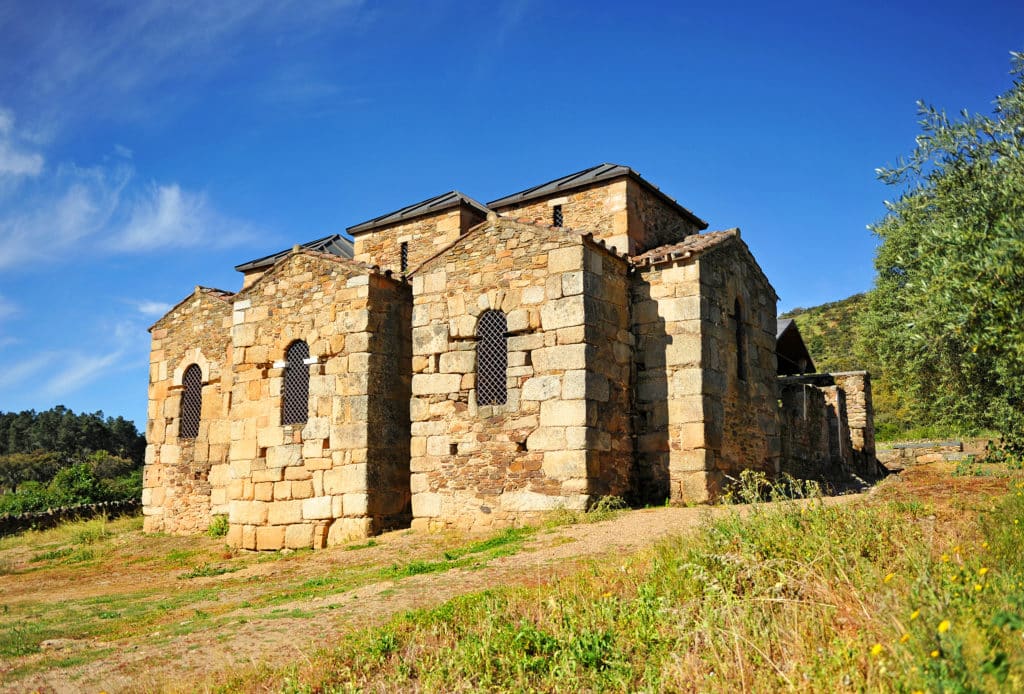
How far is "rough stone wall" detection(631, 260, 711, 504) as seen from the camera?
13500 millimetres

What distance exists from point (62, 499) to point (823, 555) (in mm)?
24703

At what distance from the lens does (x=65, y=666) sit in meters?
7.65

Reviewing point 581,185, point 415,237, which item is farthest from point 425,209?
point 581,185

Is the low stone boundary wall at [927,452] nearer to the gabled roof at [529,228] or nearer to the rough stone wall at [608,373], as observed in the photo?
the rough stone wall at [608,373]

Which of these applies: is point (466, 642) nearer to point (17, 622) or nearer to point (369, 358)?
point (17, 622)

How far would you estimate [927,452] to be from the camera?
22625 mm

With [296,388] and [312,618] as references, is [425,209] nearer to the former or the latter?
[296,388]

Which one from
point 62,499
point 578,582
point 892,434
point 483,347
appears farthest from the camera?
point 892,434

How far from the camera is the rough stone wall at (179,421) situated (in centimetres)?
1831

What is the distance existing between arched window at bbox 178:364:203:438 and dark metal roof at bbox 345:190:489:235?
529cm

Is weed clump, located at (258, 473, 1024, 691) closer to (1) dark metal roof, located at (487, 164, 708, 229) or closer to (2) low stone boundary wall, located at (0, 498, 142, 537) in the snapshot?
(1) dark metal roof, located at (487, 164, 708, 229)

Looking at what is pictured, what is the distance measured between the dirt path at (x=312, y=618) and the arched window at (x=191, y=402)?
8334 millimetres

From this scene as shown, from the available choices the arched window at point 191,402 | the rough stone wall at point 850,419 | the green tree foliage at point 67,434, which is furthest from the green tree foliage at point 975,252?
the green tree foliage at point 67,434

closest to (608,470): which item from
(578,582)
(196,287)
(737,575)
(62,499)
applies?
(578,582)
